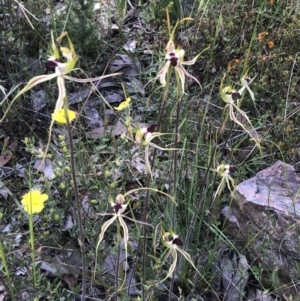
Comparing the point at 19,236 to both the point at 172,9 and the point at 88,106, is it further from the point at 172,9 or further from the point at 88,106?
the point at 172,9

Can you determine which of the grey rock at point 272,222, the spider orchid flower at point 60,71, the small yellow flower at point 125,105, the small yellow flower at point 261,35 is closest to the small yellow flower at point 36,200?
the small yellow flower at point 125,105

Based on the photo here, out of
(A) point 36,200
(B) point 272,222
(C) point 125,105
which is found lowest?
(B) point 272,222

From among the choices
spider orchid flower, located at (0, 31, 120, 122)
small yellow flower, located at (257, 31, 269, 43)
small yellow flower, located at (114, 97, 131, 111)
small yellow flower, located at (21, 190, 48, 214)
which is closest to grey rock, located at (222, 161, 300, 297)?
small yellow flower, located at (114, 97, 131, 111)

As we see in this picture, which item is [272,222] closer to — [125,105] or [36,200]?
[125,105]

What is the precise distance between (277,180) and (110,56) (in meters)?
1.07

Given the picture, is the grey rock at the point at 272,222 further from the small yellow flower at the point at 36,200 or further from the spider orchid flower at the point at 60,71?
the spider orchid flower at the point at 60,71

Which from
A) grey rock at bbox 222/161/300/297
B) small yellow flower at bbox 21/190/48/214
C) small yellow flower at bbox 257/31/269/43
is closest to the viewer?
small yellow flower at bbox 21/190/48/214

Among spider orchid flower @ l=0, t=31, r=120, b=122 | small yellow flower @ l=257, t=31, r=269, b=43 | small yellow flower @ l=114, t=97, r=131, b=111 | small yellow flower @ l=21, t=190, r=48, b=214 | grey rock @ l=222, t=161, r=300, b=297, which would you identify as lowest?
grey rock @ l=222, t=161, r=300, b=297

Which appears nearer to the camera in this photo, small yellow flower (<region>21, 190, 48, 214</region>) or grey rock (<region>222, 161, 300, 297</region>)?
small yellow flower (<region>21, 190, 48, 214</region>)

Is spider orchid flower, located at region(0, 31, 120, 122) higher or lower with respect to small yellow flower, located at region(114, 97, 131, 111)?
higher

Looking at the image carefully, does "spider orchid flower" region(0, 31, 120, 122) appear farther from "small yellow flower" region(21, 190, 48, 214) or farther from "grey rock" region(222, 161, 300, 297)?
"grey rock" region(222, 161, 300, 297)

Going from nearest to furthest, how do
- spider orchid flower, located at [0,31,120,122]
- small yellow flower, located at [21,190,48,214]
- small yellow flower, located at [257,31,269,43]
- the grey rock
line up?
spider orchid flower, located at [0,31,120,122] → small yellow flower, located at [21,190,48,214] → the grey rock → small yellow flower, located at [257,31,269,43]

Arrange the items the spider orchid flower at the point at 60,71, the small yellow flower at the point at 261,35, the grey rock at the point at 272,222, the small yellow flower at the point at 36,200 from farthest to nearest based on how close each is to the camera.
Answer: the small yellow flower at the point at 261,35, the grey rock at the point at 272,222, the small yellow flower at the point at 36,200, the spider orchid flower at the point at 60,71

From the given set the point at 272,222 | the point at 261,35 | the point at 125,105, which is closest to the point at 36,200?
the point at 125,105
